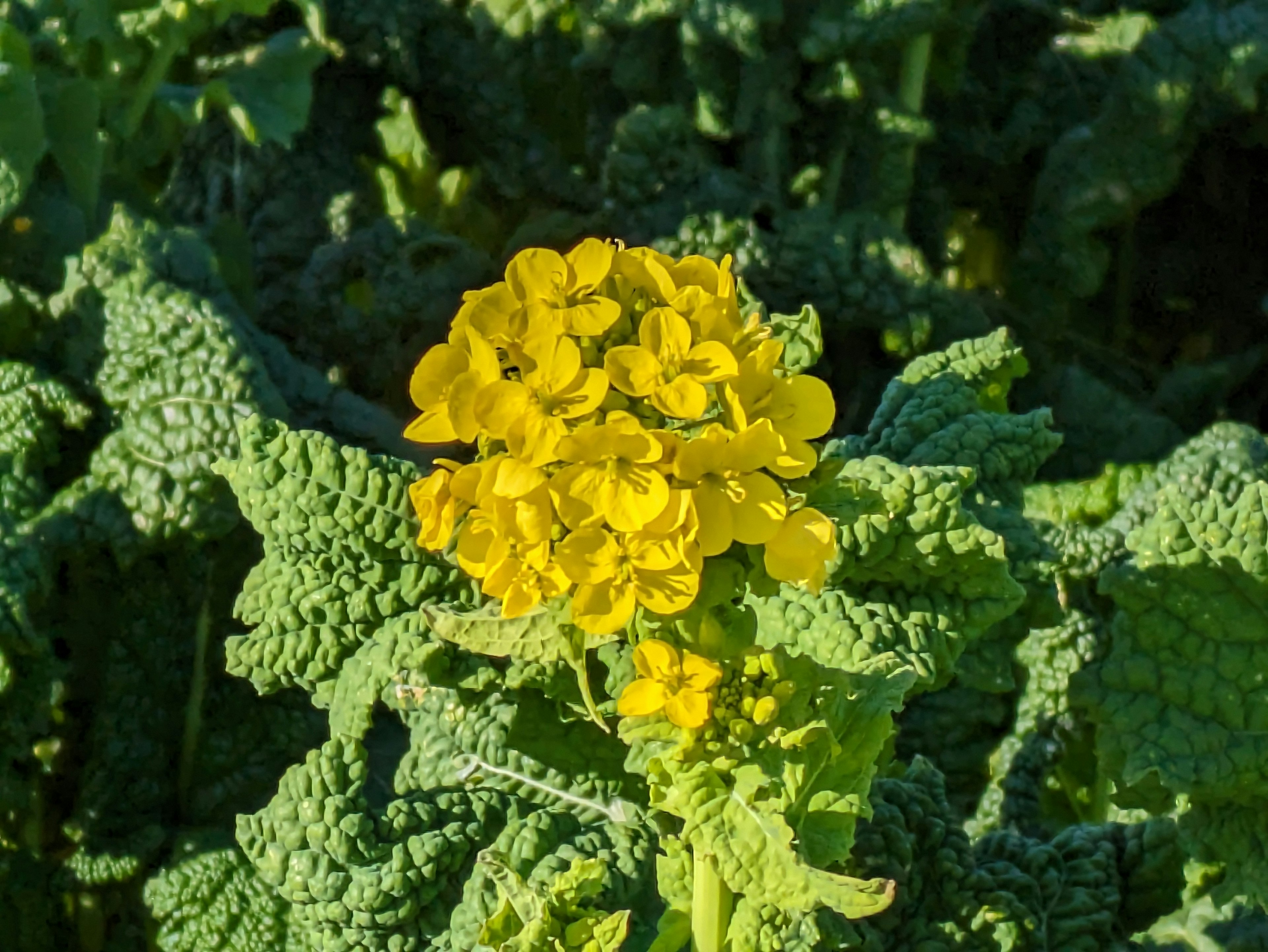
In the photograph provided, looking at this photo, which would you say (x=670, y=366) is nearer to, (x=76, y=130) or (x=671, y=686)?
(x=671, y=686)

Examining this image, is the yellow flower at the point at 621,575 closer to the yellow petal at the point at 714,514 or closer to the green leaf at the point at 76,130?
the yellow petal at the point at 714,514

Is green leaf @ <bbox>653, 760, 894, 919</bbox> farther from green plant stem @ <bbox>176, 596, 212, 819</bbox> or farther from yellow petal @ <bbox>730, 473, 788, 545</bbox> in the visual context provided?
green plant stem @ <bbox>176, 596, 212, 819</bbox>

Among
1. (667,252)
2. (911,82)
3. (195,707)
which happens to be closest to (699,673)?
(195,707)

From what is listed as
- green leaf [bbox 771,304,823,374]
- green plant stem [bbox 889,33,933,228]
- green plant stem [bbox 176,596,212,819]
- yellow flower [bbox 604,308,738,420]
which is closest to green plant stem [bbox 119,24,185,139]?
green plant stem [bbox 176,596,212,819]

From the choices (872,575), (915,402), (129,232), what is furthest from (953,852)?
(129,232)

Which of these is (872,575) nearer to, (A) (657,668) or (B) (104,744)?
(A) (657,668)

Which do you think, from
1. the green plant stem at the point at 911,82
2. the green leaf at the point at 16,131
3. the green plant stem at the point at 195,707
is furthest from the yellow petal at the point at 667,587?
the green plant stem at the point at 911,82
